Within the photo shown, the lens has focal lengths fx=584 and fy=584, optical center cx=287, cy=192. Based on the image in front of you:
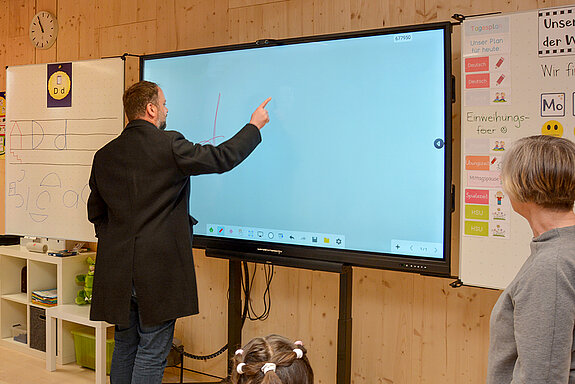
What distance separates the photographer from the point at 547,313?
4.19 feet

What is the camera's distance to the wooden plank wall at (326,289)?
2.78 meters

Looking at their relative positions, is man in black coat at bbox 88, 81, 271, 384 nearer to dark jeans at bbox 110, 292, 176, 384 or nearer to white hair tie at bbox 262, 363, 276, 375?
dark jeans at bbox 110, 292, 176, 384

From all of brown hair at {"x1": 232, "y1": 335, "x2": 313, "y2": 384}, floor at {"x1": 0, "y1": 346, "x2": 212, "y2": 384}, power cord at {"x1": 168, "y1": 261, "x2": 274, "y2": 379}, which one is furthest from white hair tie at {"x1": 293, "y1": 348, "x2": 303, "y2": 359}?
floor at {"x1": 0, "y1": 346, "x2": 212, "y2": 384}

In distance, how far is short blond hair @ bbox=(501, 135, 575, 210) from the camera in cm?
134

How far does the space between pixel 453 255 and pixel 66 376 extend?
2525 mm

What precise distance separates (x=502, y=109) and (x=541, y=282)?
1.27m

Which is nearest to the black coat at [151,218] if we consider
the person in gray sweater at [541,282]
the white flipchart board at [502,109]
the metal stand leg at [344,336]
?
the metal stand leg at [344,336]

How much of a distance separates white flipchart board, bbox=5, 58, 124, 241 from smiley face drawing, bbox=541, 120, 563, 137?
2.49 m

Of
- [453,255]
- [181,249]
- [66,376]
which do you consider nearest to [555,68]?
[453,255]

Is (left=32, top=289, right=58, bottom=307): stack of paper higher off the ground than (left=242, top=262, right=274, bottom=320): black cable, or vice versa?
(left=242, top=262, right=274, bottom=320): black cable

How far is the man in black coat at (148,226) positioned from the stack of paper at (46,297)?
1576 mm

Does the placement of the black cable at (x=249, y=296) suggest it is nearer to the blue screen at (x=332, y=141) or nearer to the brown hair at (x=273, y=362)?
the blue screen at (x=332, y=141)

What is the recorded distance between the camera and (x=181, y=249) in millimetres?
2541

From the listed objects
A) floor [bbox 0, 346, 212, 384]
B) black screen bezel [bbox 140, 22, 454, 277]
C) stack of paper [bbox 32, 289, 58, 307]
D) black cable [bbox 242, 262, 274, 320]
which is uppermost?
black screen bezel [bbox 140, 22, 454, 277]
